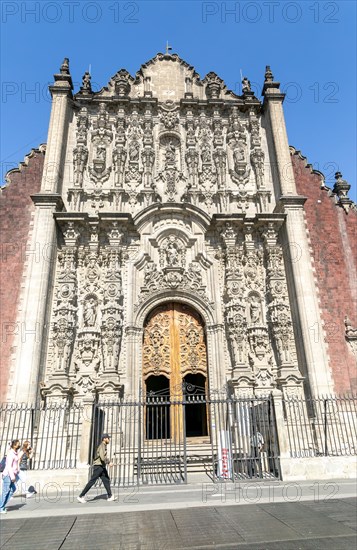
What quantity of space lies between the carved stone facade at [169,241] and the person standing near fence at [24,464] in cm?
216

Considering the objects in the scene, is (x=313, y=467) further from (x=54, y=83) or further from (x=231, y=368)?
(x=54, y=83)

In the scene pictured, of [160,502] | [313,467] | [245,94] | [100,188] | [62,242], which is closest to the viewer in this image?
[160,502]

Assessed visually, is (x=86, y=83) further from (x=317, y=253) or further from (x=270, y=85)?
(x=317, y=253)

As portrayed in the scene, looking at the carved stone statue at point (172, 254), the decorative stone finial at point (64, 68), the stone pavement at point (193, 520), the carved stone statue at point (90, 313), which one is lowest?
the stone pavement at point (193, 520)

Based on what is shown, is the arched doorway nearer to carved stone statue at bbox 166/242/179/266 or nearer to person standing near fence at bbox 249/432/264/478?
carved stone statue at bbox 166/242/179/266

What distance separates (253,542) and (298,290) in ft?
34.0

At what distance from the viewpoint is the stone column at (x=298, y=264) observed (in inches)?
517

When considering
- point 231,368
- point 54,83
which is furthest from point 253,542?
point 54,83

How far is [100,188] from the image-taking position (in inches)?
640

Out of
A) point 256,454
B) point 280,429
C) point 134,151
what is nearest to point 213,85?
point 134,151

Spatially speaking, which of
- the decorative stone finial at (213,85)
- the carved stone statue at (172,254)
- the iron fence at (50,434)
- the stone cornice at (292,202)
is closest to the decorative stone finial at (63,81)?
the decorative stone finial at (213,85)

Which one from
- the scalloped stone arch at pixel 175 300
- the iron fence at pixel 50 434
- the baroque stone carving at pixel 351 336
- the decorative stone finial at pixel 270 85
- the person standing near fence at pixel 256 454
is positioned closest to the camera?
the person standing near fence at pixel 256 454

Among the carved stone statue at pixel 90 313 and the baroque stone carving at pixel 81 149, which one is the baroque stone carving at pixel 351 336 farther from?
the baroque stone carving at pixel 81 149

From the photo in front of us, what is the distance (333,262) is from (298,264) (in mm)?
1929
